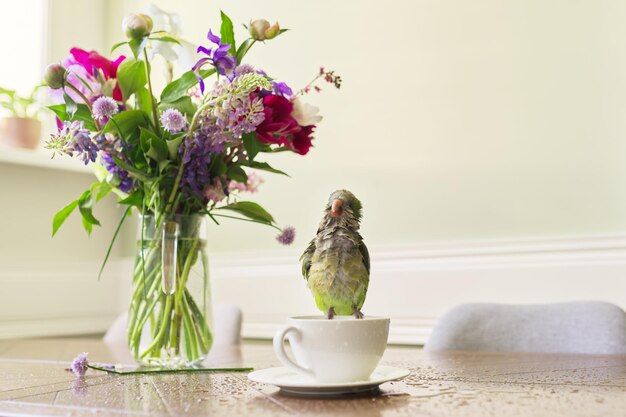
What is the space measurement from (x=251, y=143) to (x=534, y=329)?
77 centimetres

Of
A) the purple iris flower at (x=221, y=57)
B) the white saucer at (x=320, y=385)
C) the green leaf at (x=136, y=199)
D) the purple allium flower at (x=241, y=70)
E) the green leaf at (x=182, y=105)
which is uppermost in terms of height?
the purple iris flower at (x=221, y=57)

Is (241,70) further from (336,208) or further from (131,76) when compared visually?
(336,208)

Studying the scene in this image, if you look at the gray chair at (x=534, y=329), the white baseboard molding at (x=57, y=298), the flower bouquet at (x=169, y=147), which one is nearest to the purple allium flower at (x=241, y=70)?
the flower bouquet at (x=169, y=147)

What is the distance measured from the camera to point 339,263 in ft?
2.45

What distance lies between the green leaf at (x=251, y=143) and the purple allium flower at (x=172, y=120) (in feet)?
Answer: 0.31

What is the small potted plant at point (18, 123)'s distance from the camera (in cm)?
251

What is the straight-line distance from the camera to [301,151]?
3.54 feet

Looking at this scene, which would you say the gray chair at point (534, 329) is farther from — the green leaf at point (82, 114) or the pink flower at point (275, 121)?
the green leaf at point (82, 114)

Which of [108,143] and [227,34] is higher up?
[227,34]

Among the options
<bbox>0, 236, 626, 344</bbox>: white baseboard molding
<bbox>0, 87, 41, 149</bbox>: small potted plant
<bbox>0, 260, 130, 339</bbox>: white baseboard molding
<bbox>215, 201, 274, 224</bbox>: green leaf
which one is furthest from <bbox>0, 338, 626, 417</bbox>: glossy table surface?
<bbox>0, 87, 41, 149</bbox>: small potted plant

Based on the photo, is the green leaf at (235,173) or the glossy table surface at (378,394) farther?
the green leaf at (235,173)

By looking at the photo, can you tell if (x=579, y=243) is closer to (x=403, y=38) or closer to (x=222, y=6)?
(x=403, y=38)

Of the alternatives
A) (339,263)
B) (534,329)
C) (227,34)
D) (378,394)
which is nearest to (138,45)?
(227,34)

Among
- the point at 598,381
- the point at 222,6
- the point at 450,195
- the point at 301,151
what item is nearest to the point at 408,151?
the point at 450,195
